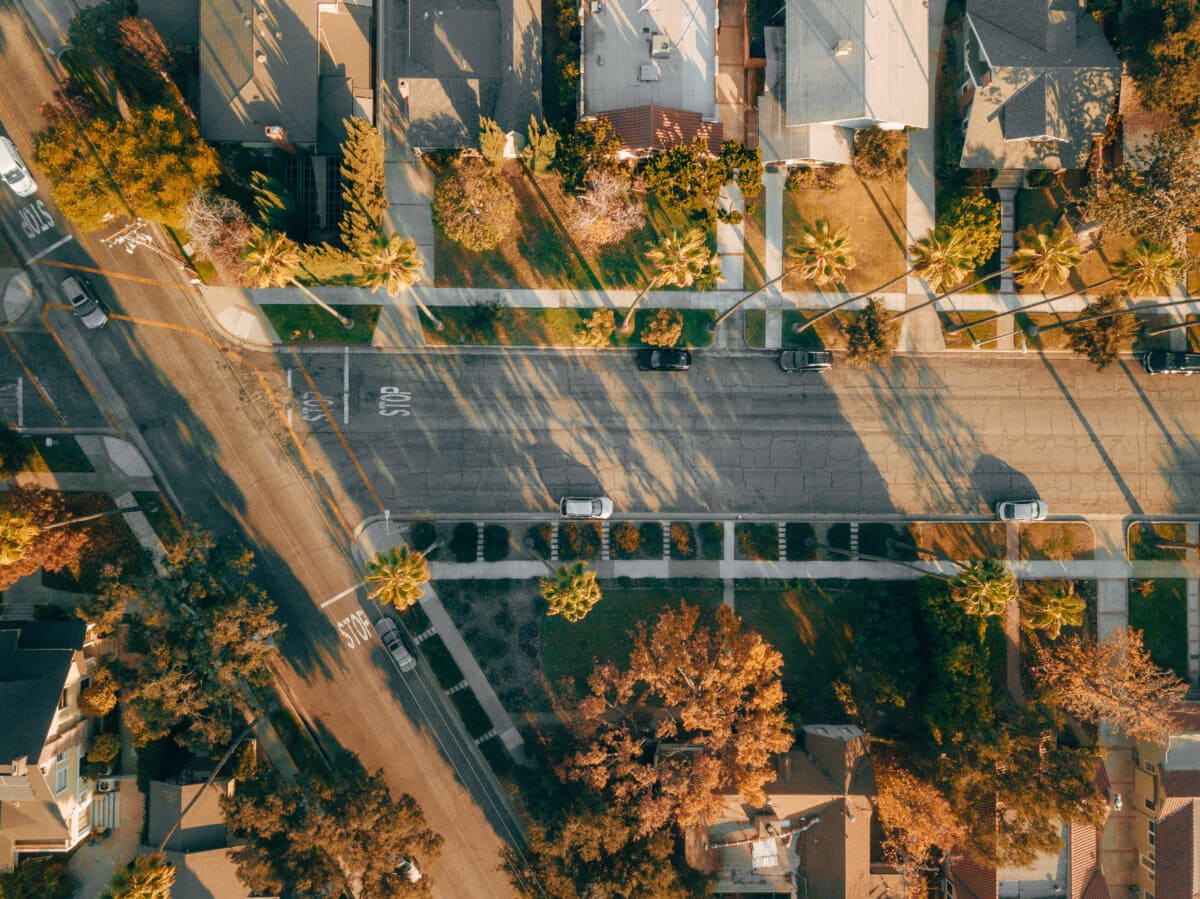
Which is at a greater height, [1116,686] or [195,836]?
[1116,686]

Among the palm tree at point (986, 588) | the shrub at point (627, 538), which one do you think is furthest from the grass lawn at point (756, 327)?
the palm tree at point (986, 588)

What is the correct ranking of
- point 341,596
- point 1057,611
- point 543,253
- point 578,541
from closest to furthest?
1. point 1057,611
2. point 341,596
3. point 578,541
4. point 543,253

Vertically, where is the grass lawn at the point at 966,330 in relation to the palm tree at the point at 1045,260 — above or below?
below

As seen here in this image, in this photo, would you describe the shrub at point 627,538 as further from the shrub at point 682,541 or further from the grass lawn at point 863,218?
the grass lawn at point 863,218

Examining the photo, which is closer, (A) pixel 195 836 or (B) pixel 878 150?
(A) pixel 195 836

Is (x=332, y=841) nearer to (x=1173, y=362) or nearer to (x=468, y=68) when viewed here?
(x=468, y=68)

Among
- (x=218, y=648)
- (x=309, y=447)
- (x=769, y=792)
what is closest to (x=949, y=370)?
(x=769, y=792)

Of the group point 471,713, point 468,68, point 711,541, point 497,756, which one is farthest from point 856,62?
point 497,756
